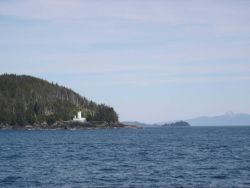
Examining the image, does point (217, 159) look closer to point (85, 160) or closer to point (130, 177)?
point (85, 160)

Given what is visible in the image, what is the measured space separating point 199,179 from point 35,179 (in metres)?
16.9

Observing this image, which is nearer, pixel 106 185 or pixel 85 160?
pixel 106 185

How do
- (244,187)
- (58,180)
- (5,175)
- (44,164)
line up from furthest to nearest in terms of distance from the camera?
A: (44,164) < (5,175) < (58,180) < (244,187)

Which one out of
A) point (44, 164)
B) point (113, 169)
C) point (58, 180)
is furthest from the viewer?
point (44, 164)

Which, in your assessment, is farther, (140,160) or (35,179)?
(140,160)

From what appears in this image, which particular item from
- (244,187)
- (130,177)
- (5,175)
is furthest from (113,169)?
(244,187)

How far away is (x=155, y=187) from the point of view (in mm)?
50406

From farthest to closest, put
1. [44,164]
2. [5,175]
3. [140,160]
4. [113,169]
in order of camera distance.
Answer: [140,160]
[44,164]
[113,169]
[5,175]

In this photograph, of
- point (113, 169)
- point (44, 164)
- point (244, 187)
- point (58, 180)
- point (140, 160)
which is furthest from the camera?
point (140, 160)

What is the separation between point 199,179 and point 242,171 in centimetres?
867

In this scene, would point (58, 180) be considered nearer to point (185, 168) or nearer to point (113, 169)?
point (113, 169)

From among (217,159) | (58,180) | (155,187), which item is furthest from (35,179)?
(217,159)

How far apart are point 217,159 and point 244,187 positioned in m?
29.5

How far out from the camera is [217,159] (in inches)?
3108
